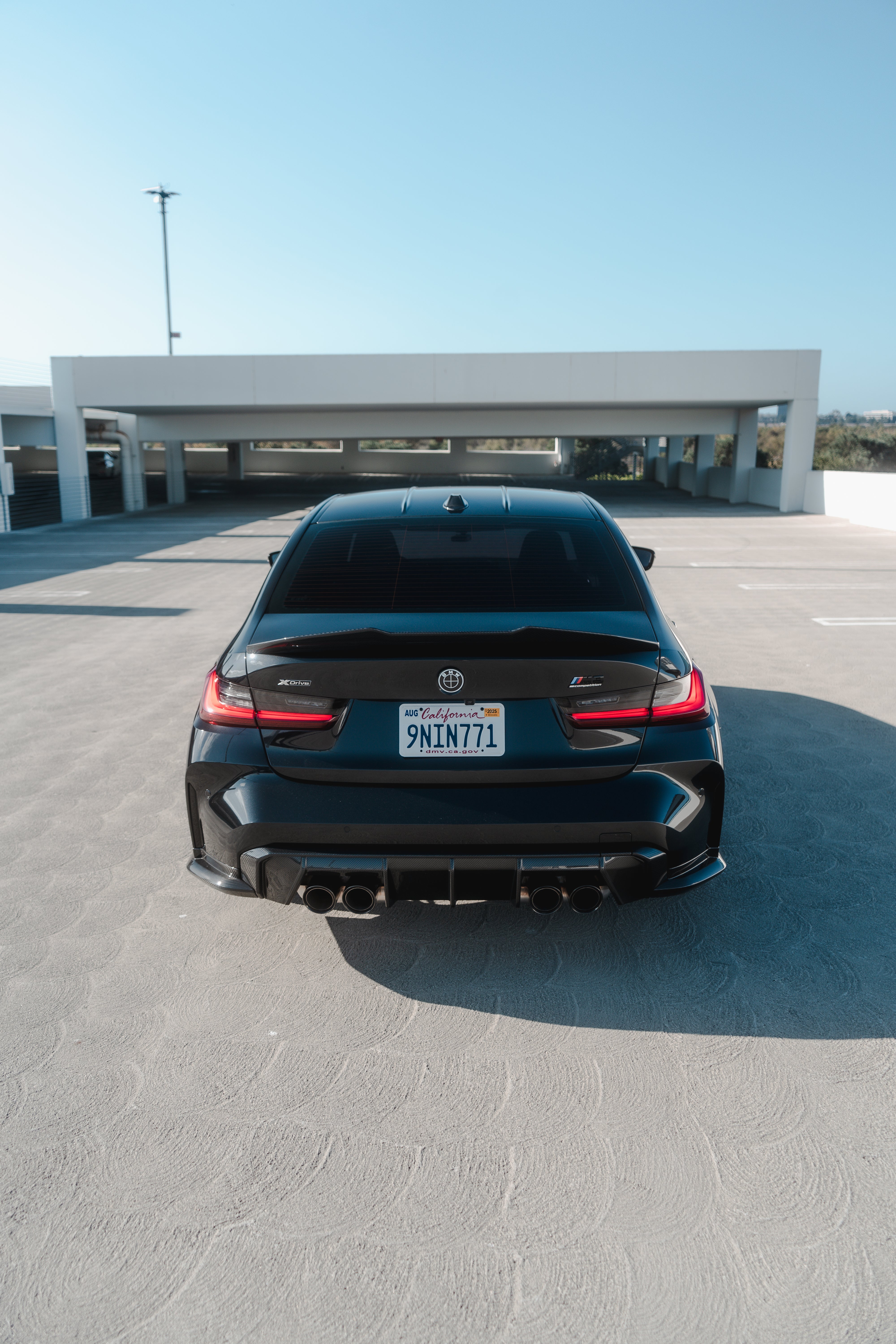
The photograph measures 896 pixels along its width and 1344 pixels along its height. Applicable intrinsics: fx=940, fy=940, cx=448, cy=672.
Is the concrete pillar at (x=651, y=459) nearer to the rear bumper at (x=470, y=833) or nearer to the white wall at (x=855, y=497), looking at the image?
the white wall at (x=855, y=497)

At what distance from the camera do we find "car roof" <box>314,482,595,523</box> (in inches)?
143

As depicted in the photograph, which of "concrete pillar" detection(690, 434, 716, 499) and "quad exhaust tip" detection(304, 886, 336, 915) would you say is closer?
"quad exhaust tip" detection(304, 886, 336, 915)

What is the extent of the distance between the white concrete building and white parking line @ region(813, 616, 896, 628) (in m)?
19.4

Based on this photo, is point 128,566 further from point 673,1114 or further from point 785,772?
point 673,1114

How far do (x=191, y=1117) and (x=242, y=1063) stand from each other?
0.24 meters

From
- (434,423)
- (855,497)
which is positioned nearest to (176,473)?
(434,423)

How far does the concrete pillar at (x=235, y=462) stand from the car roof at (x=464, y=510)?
46733 millimetres

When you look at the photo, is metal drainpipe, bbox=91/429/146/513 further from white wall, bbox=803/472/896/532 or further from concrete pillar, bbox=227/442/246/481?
white wall, bbox=803/472/896/532

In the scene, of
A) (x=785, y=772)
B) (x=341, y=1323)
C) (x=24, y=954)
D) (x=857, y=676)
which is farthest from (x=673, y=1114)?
(x=857, y=676)

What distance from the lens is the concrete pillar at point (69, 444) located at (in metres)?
28.3

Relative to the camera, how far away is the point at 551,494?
4047mm

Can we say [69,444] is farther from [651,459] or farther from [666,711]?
[651,459]

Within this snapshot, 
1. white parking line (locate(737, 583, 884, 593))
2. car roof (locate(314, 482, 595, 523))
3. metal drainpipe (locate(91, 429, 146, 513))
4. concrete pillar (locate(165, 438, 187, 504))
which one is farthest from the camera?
concrete pillar (locate(165, 438, 187, 504))

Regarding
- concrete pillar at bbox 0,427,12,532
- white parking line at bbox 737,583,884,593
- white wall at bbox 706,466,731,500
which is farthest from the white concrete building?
white parking line at bbox 737,583,884,593
